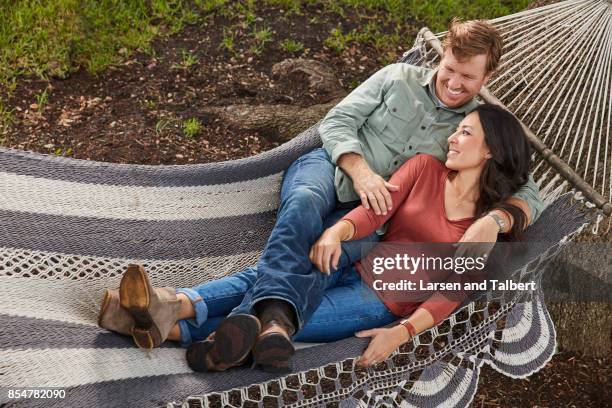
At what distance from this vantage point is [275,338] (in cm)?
196

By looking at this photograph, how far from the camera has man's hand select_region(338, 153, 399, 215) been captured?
231 centimetres

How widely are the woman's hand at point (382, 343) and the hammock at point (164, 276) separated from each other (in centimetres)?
3

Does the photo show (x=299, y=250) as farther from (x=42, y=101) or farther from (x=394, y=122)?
(x=42, y=101)

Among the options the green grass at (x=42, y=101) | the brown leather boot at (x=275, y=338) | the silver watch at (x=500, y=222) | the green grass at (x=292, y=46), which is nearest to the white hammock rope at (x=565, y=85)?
the silver watch at (x=500, y=222)

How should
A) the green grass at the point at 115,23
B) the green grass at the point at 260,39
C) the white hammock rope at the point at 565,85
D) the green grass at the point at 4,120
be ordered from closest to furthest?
1. the white hammock rope at the point at 565,85
2. the green grass at the point at 4,120
3. the green grass at the point at 115,23
4. the green grass at the point at 260,39

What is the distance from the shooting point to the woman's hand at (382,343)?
6.98 feet

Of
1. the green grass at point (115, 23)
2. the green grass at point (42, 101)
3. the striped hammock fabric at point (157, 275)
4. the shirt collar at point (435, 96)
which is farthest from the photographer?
the green grass at point (115, 23)

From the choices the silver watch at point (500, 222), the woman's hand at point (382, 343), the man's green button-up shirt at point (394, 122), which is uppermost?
the man's green button-up shirt at point (394, 122)

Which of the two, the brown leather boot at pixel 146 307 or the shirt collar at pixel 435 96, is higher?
the shirt collar at pixel 435 96

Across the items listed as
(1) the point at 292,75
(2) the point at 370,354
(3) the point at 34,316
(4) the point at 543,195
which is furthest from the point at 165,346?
(1) the point at 292,75

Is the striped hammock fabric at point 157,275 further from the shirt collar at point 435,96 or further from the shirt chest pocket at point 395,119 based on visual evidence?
the shirt collar at point 435,96

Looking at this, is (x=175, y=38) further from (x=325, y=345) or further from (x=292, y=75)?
(x=325, y=345)

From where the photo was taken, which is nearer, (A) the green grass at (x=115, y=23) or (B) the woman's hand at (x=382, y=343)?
(B) the woman's hand at (x=382, y=343)

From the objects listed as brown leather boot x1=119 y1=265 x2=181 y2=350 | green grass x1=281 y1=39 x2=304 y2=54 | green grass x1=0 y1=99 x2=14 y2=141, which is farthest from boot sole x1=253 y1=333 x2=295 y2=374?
green grass x1=281 y1=39 x2=304 y2=54
